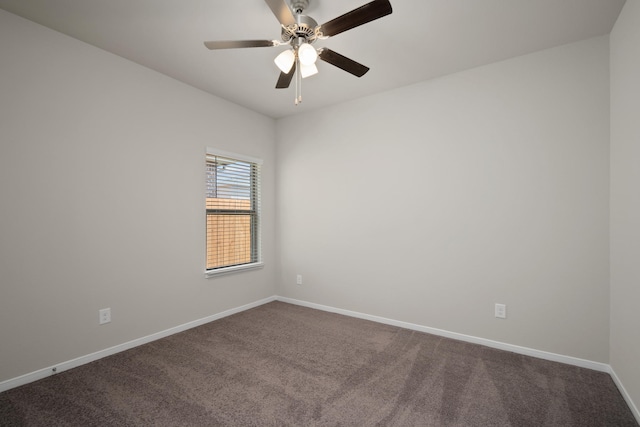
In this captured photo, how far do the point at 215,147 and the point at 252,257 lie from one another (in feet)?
4.94

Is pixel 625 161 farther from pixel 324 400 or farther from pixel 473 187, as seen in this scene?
pixel 324 400

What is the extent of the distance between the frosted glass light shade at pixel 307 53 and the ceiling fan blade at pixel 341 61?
0.14 meters

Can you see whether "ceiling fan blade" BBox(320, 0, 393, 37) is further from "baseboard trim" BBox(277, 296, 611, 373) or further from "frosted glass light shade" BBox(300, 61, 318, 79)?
"baseboard trim" BBox(277, 296, 611, 373)

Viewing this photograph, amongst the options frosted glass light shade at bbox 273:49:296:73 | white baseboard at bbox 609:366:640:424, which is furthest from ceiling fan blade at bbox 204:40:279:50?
white baseboard at bbox 609:366:640:424

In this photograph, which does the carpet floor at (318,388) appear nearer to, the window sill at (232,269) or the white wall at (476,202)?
the white wall at (476,202)

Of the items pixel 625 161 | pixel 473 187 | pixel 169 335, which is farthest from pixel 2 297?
pixel 625 161

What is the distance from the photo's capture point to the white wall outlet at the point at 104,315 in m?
2.48

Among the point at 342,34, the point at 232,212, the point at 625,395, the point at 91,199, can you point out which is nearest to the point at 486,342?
the point at 625,395

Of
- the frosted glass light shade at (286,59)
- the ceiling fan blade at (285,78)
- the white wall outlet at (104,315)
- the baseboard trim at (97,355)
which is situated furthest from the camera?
the white wall outlet at (104,315)

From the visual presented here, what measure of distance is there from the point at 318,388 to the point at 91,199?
2.32 meters

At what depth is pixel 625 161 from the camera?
194cm

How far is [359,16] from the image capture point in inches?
63.0

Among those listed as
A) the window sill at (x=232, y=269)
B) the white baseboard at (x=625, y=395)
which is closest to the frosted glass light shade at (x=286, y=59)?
the window sill at (x=232, y=269)

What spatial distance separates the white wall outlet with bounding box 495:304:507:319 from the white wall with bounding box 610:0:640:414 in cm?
68
